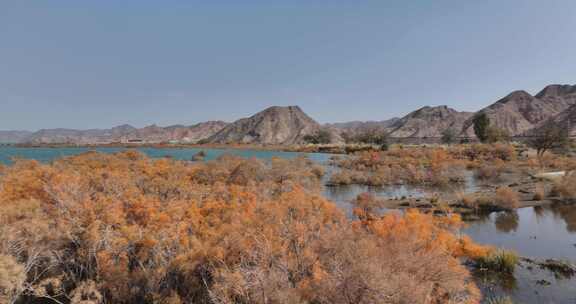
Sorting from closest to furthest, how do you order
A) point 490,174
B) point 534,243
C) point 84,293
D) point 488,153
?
point 84,293 < point 534,243 < point 490,174 < point 488,153

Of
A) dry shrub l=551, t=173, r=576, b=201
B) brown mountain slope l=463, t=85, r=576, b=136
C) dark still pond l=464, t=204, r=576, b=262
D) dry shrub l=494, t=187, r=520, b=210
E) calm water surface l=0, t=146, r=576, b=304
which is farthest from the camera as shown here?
brown mountain slope l=463, t=85, r=576, b=136

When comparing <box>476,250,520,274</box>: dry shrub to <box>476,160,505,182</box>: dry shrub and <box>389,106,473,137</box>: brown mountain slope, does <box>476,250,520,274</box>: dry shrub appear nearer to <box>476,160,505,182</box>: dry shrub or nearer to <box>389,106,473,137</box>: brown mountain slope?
<box>476,160,505,182</box>: dry shrub

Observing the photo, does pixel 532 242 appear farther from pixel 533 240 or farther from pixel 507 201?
pixel 507 201

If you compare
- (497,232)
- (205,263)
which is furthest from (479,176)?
(205,263)

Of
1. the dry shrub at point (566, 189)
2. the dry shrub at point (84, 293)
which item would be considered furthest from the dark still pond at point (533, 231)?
the dry shrub at point (84, 293)

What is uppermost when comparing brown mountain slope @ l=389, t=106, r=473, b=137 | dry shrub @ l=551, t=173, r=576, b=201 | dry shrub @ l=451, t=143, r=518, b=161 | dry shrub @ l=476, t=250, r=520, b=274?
brown mountain slope @ l=389, t=106, r=473, b=137

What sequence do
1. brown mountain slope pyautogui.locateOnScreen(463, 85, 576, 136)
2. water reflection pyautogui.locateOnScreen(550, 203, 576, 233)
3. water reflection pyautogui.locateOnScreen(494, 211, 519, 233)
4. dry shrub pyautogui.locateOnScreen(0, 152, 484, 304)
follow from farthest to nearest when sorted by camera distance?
brown mountain slope pyautogui.locateOnScreen(463, 85, 576, 136) → water reflection pyautogui.locateOnScreen(550, 203, 576, 233) → water reflection pyautogui.locateOnScreen(494, 211, 519, 233) → dry shrub pyautogui.locateOnScreen(0, 152, 484, 304)

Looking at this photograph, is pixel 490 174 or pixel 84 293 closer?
pixel 84 293

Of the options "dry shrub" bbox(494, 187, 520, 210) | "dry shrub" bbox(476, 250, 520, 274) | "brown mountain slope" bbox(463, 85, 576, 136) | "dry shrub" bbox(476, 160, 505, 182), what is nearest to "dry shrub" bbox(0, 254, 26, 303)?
"dry shrub" bbox(476, 250, 520, 274)

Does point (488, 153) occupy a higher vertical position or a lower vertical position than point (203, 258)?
lower

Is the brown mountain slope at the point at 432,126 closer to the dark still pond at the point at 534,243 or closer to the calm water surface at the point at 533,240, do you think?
the calm water surface at the point at 533,240

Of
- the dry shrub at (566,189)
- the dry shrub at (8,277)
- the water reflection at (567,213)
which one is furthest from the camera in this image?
the dry shrub at (566,189)

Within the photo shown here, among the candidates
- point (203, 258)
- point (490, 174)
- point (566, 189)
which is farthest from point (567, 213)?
point (203, 258)

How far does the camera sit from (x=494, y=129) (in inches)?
2849
